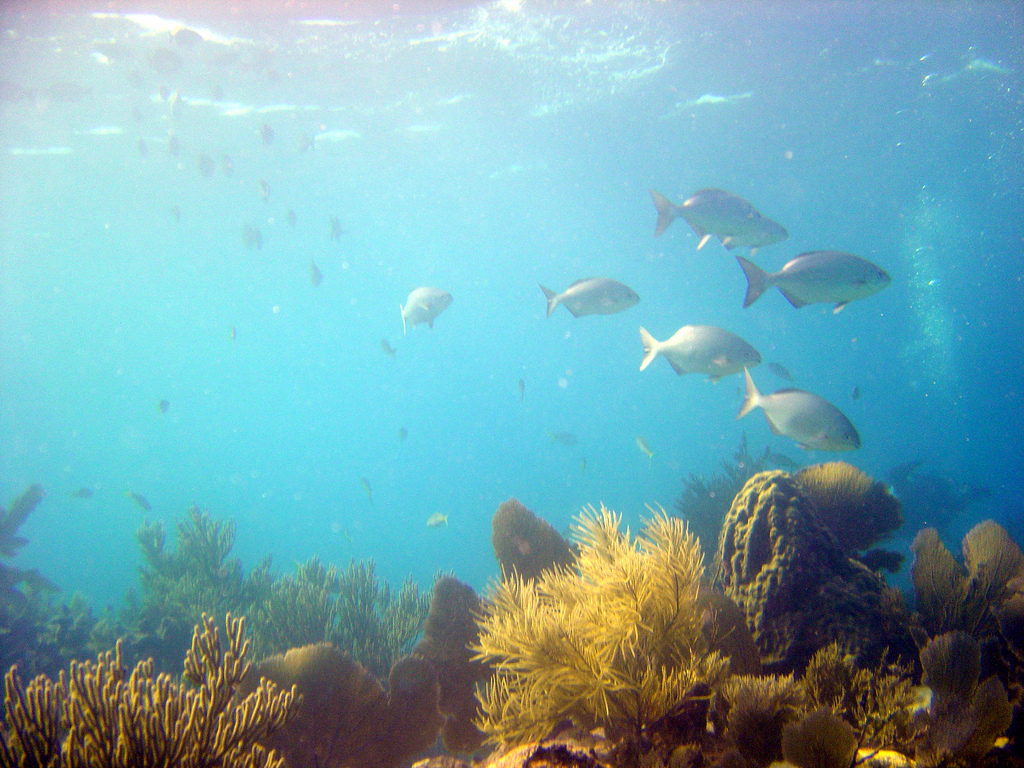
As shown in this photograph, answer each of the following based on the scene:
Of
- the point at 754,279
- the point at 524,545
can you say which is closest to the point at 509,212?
the point at 754,279

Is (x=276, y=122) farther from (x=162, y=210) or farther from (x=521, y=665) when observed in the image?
(x=521, y=665)

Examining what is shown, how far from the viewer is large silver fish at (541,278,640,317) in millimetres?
5746

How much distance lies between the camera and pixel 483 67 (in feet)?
54.0

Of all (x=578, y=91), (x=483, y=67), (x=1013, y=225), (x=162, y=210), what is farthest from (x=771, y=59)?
(x=162, y=210)

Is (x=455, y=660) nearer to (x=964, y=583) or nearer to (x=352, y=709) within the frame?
(x=352, y=709)

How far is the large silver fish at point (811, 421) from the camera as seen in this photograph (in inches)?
165

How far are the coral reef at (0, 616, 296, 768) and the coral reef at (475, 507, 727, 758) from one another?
1.13m

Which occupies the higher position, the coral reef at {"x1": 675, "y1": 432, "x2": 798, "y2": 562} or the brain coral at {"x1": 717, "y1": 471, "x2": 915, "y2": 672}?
the coral reef at {"x1": 675, "y1": 432, "x2": 798, "y2": 562}

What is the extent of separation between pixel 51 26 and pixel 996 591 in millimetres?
22869

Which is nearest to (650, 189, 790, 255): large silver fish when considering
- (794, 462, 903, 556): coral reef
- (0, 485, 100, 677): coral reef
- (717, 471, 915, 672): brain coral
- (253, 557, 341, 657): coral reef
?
(794, 462, 903, 556): coral reef

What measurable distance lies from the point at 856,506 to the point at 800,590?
1.91 m

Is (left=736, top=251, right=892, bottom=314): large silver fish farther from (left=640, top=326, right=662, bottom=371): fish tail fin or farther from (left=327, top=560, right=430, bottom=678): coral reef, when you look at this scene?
(left=327, top=560, right=430, bottom=678): coral reef

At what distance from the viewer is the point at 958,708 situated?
1778 millimetres

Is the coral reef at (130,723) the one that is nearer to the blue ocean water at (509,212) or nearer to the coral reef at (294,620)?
the coral reef at (294,620)
